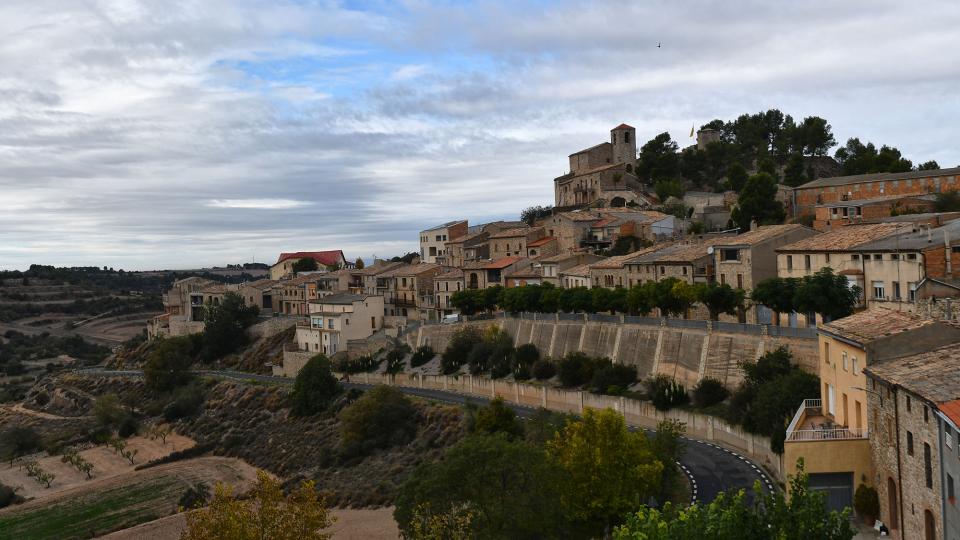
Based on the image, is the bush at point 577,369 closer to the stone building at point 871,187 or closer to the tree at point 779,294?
the tree at point 779,294

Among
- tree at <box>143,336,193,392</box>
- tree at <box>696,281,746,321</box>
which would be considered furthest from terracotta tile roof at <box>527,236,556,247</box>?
tree at <box>143,336,193,392</box>

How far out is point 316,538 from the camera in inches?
908

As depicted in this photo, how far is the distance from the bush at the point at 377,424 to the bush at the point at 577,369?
10040mm

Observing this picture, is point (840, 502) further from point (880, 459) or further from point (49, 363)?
point (49, 363)

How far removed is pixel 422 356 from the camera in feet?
227

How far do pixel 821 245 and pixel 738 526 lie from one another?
35083mm

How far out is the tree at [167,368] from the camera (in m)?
84.2

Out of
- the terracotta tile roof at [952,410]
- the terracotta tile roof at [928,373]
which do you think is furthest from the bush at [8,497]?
the terracotta tile roof at [952,410]

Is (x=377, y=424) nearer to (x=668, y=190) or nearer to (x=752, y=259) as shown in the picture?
(x=752, y=259)

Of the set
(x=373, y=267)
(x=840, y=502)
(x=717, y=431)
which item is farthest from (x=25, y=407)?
(x=840, y=502)

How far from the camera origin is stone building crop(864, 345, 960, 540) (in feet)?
62.5

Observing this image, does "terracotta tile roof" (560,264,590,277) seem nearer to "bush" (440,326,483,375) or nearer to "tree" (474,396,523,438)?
"bush" (440,326,483,375)

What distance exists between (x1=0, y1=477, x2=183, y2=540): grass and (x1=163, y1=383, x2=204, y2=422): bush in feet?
61.1

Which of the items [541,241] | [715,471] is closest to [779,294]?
[715,471]
